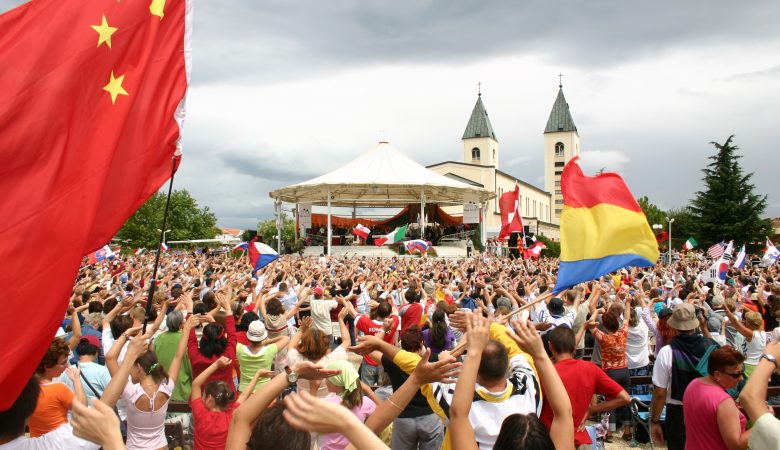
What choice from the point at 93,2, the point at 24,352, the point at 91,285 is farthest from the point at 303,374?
the point at 91,285

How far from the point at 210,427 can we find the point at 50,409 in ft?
3.01

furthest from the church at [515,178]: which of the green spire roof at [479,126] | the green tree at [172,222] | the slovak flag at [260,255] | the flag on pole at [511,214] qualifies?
the slovak flag at [260,255]

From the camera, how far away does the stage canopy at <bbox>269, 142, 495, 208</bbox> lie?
36.2 meters

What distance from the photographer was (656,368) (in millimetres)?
4980

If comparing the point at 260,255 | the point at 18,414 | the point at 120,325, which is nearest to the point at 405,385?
the point at 18,414

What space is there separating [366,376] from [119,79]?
4.43m

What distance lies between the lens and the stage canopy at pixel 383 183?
36219 millimetres

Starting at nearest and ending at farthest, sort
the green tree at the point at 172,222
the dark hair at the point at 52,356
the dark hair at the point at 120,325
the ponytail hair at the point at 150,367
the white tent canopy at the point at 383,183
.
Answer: the dark hair at the point at 52,356, the ponytail hair at the point at 150,367, the dark hair at the point at 120,325, the white tent canopy at the point at 383,183, the green tree at the point at 172,222

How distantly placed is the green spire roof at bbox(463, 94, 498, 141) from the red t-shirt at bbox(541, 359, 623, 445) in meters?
79.8

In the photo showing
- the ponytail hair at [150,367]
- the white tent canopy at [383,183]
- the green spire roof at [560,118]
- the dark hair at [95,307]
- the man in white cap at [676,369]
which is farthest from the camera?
the green spire roof at [560,118]

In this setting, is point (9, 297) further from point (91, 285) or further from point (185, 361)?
point (91, 285)

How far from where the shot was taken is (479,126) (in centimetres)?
8306

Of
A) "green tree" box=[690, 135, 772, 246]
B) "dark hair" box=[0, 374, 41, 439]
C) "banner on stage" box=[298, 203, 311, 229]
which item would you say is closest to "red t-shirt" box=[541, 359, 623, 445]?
"dark hair" box=[0, 374, 41, 439]

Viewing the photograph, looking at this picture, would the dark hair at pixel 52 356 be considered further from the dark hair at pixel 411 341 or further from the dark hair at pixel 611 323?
the dark hair at pixel 611 323
